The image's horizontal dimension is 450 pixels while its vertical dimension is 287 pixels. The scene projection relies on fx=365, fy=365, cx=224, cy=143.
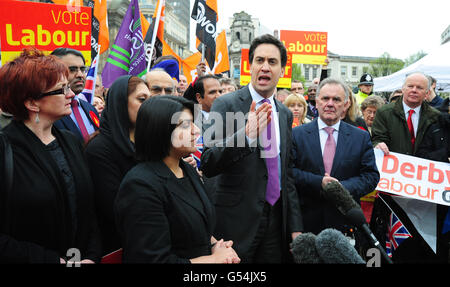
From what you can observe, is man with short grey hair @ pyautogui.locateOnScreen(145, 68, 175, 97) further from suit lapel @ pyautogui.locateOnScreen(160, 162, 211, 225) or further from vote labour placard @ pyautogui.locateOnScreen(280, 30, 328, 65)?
vote labour placard @ pyautogui.locateOnScreen(280, 30, 328, 65)

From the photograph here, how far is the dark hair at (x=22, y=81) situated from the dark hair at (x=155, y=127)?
667 millimetres

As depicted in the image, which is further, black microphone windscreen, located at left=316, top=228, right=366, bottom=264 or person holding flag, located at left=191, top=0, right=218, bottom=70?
person holding flag, located at left=191, top=0, right=218, bottom=70

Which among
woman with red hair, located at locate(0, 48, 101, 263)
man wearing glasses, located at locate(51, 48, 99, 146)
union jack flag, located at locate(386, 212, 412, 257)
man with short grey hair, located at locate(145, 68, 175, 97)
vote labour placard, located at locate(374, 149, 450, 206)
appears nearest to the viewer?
woman with red hair, located at locate(0, 48, 101, 263)

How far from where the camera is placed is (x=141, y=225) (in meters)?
1.85

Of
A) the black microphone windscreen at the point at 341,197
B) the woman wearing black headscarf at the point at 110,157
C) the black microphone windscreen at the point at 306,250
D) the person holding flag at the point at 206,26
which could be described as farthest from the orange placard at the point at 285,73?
the black microphone windscreen at the point at 306,250

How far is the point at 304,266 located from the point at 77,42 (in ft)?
13.5

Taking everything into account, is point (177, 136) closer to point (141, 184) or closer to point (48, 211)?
point (141, 184)

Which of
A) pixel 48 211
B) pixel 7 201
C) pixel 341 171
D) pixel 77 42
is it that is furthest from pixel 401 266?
pixel 77 42

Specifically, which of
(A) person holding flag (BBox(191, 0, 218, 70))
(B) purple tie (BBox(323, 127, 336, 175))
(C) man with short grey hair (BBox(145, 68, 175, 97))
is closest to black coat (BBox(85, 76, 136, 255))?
(C) man with short grey hair (BBox(145, 68, 175, 97))

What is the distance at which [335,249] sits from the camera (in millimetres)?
1470

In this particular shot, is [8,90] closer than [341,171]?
Yes

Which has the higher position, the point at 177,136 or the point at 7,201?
the point at 177,136

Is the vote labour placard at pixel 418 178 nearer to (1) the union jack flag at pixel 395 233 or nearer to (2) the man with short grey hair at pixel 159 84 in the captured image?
(1) the union jack flag at pixel 395 233

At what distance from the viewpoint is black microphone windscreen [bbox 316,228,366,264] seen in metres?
1.46
